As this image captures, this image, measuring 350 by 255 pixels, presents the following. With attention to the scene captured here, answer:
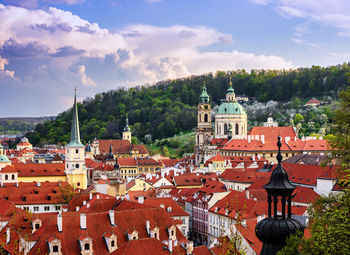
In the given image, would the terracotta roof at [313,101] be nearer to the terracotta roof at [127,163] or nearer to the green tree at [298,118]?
the green tree at [298,118]

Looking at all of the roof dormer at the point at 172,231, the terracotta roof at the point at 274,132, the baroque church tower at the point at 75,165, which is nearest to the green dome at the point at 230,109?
the terracotta roof at the point at 274,132

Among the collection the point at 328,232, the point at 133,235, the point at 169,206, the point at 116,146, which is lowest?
the point at 116,146

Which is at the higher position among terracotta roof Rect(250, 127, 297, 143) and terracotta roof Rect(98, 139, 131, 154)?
terracotta roof Rect(250, 127, 297, 143)

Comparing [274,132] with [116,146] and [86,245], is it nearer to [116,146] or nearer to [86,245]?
[116,146]

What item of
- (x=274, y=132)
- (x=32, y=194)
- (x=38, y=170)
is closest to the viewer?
(x=32, y=194)

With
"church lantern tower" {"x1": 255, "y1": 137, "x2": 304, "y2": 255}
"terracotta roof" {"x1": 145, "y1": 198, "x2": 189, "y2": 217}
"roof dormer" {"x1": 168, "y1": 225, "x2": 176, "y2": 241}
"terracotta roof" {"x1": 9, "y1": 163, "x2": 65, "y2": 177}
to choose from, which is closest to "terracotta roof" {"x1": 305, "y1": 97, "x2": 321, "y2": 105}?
"terracotta roof" {"x1": 9, "y1": 163, "x2": 65, "y2": 177}

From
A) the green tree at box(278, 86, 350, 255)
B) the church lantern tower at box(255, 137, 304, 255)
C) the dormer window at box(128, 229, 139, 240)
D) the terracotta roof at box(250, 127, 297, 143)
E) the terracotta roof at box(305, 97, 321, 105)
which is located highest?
the terracotta roof at box(305, 97, 321, 105)

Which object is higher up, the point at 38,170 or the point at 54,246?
the point at 54,246

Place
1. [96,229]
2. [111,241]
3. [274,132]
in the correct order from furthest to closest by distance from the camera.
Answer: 1. [274,132]
2. [96,229]
3. [111,241]

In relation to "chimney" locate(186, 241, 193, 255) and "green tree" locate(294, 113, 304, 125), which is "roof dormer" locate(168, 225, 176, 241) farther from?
"green tree" locate(294, 113, 304, 125)

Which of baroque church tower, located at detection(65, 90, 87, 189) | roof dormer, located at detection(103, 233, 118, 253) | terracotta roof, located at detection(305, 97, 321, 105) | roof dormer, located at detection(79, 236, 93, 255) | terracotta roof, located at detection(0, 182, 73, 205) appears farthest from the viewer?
terracotta roof, located at detection(305, 97, 321, 105)

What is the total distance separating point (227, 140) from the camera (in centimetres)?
14112

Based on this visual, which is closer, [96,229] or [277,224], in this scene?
[277,224]

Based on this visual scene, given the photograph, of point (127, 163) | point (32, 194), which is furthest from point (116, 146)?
point (32, 194)
